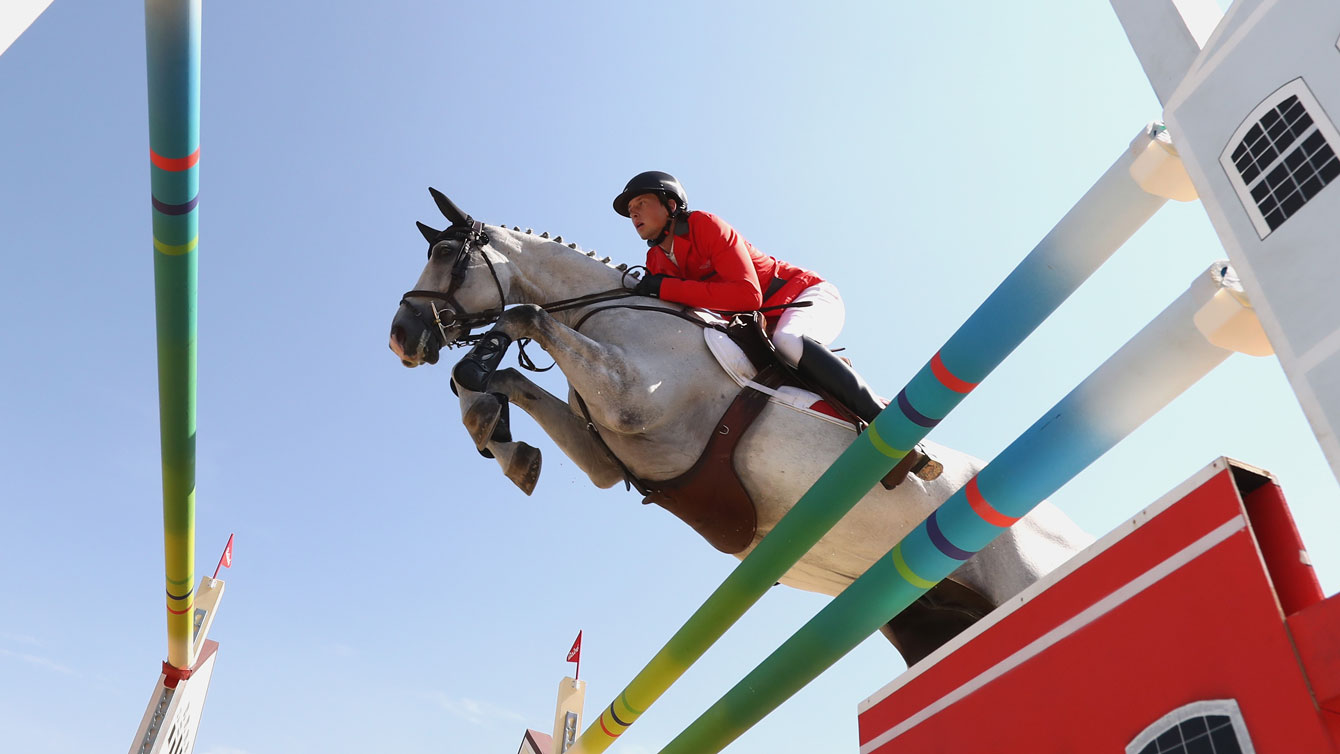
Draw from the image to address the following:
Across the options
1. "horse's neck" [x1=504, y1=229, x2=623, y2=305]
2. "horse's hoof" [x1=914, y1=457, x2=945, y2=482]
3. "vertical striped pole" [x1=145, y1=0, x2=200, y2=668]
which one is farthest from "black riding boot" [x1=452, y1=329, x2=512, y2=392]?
"horse's hoof" [x1=914, y1=457, x2=945, y2=482]

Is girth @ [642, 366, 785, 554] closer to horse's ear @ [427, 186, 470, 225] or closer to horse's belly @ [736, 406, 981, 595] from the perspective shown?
horse's belly @ [736, 406, 981, 595]

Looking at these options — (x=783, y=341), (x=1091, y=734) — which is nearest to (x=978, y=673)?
(x=1091, y=734)

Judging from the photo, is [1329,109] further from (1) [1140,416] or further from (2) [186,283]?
(2) [186,283]

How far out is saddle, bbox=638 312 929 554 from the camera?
393cm

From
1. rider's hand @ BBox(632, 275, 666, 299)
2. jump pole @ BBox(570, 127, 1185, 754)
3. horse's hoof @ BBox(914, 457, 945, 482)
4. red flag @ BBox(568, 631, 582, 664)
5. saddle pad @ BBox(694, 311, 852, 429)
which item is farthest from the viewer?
red flag @ BBox(568, 631, 582, 664)

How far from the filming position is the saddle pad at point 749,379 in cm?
404

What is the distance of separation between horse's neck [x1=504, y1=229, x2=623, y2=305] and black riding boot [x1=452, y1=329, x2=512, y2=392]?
0.50 metres

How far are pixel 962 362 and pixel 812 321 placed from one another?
5.83ft

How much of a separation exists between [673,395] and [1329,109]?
2.68 meters

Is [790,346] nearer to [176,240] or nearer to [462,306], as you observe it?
[462,306]

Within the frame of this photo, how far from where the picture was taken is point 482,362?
414cm

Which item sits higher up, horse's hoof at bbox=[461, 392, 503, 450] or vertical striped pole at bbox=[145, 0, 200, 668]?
horse's hoof at bbox=[461, 392, 503, 450]

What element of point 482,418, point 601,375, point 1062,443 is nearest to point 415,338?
point 482,418

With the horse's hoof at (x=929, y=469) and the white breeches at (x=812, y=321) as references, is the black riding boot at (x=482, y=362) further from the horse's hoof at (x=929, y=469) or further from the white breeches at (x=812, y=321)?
the horse's hoof at (x=929, y=469)
